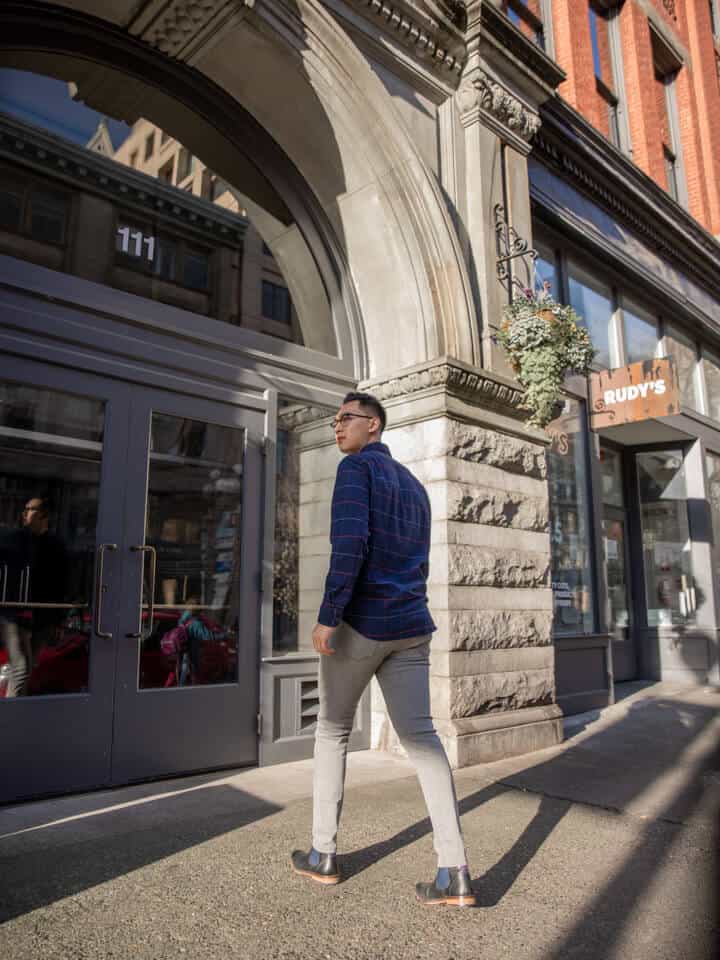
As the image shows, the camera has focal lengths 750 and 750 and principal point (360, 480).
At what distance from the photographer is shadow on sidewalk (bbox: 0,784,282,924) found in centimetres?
290

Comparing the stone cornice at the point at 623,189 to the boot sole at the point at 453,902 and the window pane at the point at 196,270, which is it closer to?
the window pane at the point at 196,270

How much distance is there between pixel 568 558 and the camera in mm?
8562

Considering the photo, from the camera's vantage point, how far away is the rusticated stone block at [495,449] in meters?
5.96

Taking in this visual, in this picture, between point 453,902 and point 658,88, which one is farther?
point 658,88

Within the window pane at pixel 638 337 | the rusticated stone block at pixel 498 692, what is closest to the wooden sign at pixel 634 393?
the window pane at pixel 638 337

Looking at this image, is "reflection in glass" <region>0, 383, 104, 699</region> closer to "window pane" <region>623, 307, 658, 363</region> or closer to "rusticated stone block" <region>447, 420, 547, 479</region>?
"rusticated stone block" <region>447, 420, 547, 479</region>

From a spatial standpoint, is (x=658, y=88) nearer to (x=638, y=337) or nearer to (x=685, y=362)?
(x=685, y=362)

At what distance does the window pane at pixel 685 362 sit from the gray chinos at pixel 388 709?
10.2 meters

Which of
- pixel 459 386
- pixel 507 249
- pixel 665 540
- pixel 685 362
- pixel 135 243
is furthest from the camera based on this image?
pixel 685 362

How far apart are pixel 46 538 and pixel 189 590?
104 centimetres

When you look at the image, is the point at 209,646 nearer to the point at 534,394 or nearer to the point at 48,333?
the point at 48,333

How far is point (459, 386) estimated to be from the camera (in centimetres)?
603

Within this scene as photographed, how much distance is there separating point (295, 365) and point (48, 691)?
299 cm

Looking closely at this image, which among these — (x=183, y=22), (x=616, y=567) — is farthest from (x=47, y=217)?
(x=616, y=567)
